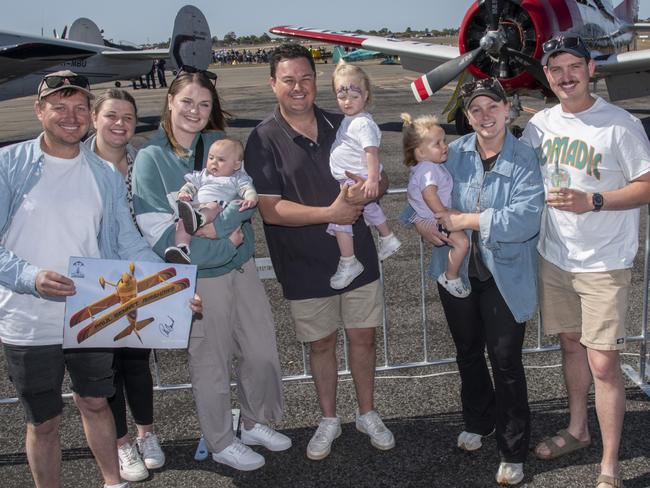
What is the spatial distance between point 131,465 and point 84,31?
34156mm

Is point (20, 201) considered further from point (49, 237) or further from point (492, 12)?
point (492, 12)

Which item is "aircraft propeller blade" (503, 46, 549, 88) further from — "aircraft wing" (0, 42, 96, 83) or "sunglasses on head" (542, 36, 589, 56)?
"aircraft wing" (0, 42, 96, 83)

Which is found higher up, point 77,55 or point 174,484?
point 77,55

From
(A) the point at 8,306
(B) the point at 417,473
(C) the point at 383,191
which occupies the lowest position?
(B) the point at 417,473

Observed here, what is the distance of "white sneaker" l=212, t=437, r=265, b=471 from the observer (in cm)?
341

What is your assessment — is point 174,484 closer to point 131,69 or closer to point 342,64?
point 342,64

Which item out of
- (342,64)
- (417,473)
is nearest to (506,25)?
(342,64)

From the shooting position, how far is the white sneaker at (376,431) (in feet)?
11.6

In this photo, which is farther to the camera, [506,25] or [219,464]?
[506,25]

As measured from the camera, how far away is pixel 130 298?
278 centimetres

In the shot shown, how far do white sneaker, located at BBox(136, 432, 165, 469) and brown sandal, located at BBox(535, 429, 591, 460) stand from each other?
2079mm

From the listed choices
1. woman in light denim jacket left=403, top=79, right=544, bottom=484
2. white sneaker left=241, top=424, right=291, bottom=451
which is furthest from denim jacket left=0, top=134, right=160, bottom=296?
woman in light denim jacket left=403, top=79, right=544, bottom=484

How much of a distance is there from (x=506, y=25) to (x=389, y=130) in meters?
5.68

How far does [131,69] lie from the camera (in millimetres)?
Answer: 25156
